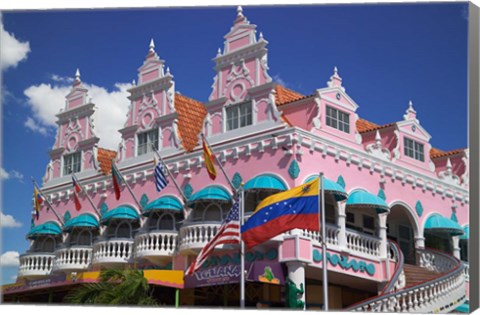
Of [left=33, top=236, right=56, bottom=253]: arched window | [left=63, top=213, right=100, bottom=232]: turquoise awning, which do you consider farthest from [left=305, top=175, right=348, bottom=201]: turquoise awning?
[left=33, top=236, right=56, bottom=253]: arched window

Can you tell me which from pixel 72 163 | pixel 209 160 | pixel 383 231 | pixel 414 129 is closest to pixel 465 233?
pixel 383 231

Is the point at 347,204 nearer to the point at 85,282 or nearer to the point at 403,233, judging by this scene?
the point at 403,233

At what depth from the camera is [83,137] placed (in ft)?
106

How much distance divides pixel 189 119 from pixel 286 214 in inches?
382

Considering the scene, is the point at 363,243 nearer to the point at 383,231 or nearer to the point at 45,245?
the point at 383,231

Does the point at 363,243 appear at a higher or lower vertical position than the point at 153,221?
lower

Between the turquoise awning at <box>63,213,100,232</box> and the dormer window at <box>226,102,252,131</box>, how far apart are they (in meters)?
6.56

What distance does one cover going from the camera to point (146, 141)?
98.8ft

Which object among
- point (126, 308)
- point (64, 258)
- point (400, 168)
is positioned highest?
point (400, 168)

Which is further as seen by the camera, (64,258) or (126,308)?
(64,258)

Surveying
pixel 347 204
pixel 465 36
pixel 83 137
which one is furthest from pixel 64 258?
pixel 465 36

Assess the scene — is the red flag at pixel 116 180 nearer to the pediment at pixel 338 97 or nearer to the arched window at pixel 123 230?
the arched window at pixel 123 230

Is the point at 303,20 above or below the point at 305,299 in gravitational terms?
above

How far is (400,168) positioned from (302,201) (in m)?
7.69
